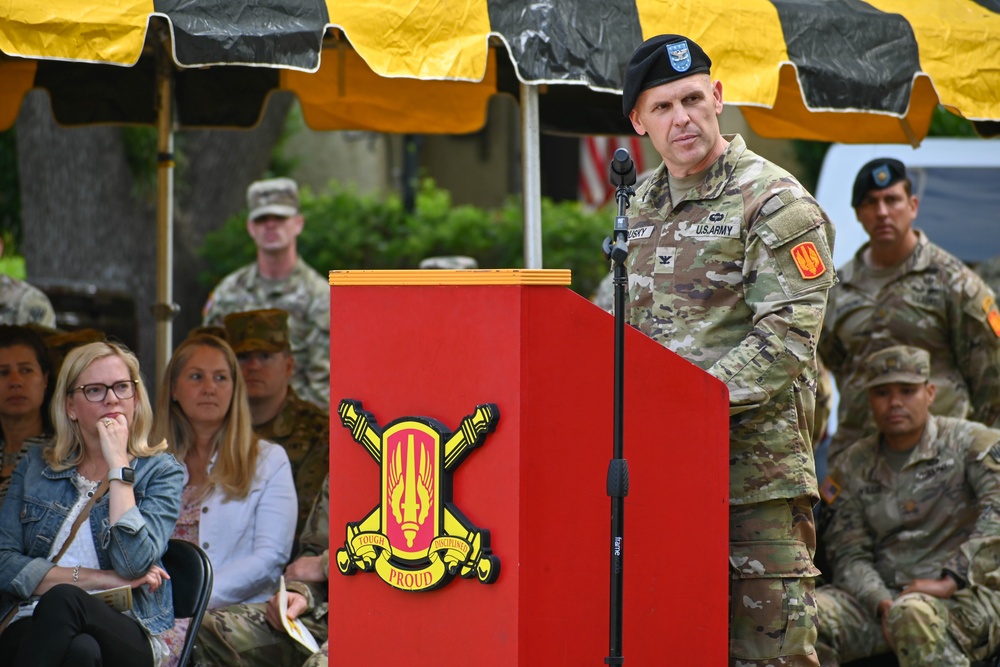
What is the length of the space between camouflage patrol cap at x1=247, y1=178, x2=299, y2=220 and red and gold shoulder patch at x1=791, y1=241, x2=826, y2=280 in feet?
16.6

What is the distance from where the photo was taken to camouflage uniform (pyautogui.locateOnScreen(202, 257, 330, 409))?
7.71 m

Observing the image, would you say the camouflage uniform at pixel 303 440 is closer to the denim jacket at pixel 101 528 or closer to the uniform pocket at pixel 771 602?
the denim jacket at pixel 101 528

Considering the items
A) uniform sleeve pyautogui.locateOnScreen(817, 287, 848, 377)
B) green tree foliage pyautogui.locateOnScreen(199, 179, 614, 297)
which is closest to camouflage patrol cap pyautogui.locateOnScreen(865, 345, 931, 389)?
uniform sleeve pyautogui.locateOnScreen(817, 287, 848, 377)

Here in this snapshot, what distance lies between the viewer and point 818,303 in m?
3.48

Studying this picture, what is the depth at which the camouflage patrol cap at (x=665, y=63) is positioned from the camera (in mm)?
3531

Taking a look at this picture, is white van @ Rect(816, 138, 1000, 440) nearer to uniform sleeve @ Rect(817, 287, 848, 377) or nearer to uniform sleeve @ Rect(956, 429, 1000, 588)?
uniform sleeve @ Rect(817, 287, 848, 377)

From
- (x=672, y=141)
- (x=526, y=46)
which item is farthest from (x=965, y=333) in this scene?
(x=672, y=141)

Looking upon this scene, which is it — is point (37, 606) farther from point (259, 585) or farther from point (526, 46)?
point (526, 46)

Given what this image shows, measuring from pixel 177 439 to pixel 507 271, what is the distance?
102 inches

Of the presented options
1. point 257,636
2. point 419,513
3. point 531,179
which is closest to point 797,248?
point 419,513

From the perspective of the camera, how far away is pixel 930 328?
6.29 meters

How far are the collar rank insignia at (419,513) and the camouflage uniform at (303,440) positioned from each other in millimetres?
2280

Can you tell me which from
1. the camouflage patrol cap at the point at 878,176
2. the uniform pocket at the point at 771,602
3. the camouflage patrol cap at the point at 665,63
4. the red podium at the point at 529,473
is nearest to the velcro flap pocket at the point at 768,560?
the uniform pocket at the point at 771,602

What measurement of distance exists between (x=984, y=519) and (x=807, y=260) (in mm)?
2481
